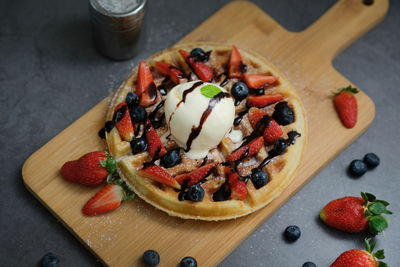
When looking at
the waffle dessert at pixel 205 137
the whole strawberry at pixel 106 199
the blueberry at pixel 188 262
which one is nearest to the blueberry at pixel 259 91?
the waffle dessert at pixel 205 137

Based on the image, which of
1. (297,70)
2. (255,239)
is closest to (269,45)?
(297,70)

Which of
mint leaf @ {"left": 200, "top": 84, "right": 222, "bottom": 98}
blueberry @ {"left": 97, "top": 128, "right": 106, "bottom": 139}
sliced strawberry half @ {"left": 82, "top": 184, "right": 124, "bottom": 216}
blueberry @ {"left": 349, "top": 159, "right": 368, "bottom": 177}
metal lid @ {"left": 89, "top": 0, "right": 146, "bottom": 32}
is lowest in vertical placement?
blueberry @ {"left": 349, "top": 159, "right": 368, "bottom": 177}

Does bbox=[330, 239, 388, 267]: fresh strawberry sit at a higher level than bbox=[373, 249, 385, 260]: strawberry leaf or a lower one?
lower

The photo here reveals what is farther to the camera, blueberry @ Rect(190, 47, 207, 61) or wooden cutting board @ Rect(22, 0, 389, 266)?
blueberry @ Rect(190, 47, 207, 61)

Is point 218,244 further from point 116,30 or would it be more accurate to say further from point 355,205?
point 116,30

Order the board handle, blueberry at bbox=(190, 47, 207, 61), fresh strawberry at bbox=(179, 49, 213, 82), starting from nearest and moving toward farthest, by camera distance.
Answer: fresh strawberry at bbox=(179, 49, 213, 82), blueberry at bbox=(190, 47, 207, 61), the board handle

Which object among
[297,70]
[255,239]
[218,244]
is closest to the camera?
[218,244]

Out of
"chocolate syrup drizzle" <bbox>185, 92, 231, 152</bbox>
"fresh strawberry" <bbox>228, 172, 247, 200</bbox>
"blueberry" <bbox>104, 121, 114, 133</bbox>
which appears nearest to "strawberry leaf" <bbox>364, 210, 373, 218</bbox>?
"fresh strawberry" <bbox>228, 172, 247, 200</bbox>

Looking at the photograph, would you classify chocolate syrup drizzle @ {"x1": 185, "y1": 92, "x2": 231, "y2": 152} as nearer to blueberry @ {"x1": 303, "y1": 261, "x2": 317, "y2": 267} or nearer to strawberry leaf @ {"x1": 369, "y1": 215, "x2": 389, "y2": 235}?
blueberry @ {"x1": 303, "y1": 261, "x2": 317, "y2": 267}
